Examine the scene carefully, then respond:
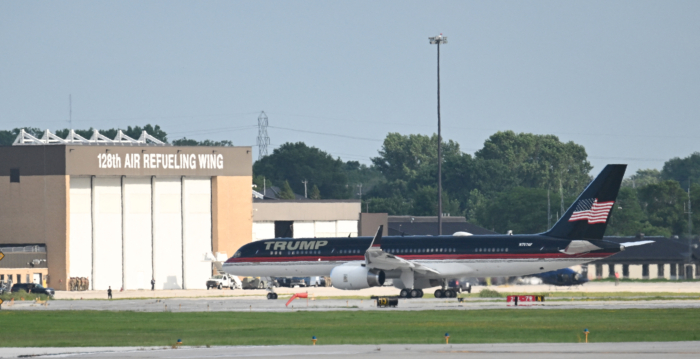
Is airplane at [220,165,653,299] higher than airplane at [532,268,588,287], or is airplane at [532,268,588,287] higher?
airplane at [220,165,653,299]

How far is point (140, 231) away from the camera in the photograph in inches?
3524

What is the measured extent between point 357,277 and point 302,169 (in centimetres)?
13485

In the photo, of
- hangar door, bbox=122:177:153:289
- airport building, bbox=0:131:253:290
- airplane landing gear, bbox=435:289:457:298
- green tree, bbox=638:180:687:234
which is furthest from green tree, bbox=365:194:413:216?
airplane landing gear, bbox=435:289:457:298

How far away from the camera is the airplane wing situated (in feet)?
180

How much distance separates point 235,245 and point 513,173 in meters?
102

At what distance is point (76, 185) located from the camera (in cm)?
8688

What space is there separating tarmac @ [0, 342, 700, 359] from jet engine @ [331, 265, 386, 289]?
27.5 meters

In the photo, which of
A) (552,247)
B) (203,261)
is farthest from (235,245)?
(552,247)

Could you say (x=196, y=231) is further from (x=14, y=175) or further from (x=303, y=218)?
(x=14, y=175)

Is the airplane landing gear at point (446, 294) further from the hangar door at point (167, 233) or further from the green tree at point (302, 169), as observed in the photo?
the green tree at point (302, 169)

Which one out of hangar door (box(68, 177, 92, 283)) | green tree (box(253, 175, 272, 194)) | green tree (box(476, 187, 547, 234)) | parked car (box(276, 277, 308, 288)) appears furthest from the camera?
green tree (box(253, 175, 272, 194))

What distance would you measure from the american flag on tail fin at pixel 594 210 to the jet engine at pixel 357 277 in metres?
11.4

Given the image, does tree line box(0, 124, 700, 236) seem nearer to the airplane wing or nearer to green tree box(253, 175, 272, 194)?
green tree box(253, 175, 272, 194)

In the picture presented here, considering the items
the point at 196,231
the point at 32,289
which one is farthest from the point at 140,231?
the point at 32,289
